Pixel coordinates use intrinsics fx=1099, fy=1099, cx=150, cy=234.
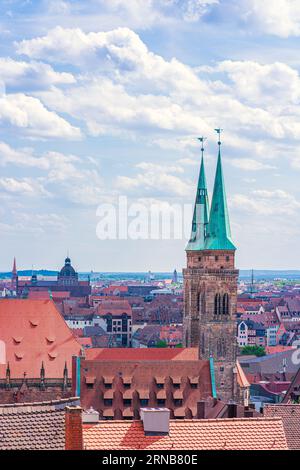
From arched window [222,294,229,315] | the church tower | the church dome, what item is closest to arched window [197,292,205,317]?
the church tower

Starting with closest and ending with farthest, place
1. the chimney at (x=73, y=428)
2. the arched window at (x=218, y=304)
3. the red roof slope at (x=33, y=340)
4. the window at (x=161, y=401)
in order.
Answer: the chimney at (x=73, y=428), the window at (x=161, y=401), the red roof slope at (x=33, y=340), the arched window at (x=218, y=304)

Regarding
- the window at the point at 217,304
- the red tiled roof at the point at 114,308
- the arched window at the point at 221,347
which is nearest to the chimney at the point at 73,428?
the arched window at the point at 221,347

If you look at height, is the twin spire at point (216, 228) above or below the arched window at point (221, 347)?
above

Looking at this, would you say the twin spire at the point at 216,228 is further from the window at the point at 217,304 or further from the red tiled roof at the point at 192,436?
the red tiled roof at the point at 192,436

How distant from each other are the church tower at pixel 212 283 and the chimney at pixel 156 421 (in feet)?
124

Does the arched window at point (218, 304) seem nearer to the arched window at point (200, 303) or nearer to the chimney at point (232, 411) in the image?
the arched window at point (200, 303)

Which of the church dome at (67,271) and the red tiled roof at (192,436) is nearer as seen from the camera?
the red tiled roof at (192,436)

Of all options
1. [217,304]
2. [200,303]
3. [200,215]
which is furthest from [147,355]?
[200,215]

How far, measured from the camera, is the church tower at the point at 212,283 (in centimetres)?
5719

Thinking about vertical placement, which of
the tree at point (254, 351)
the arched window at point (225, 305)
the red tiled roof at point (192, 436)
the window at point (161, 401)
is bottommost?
the tree at point (254, 351)

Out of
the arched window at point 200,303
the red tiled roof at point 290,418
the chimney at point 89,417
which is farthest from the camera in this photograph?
the arched window at point 200,303

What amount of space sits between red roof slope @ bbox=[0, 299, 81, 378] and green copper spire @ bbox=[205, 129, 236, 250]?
1230 cm

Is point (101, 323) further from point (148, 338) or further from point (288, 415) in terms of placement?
point (288, 415)
